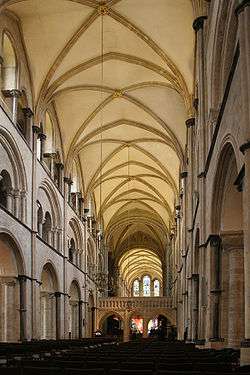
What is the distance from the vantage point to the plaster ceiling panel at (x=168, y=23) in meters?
23.7

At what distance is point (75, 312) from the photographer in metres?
41.7

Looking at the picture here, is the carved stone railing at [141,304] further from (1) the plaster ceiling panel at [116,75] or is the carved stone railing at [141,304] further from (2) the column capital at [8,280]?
(2) the column capital at [8,280]

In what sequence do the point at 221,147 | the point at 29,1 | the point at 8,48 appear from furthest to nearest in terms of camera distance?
1. the point at 8,48
2. the point at 29,1
3. the point at 221,147

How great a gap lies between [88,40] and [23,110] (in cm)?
444

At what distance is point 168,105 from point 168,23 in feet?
26.8

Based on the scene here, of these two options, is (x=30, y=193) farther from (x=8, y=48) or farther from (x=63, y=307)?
(x=63, y=307)

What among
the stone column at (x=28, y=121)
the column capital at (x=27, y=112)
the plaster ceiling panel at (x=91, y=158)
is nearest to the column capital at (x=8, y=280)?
the stone column at (x=28, y=121)

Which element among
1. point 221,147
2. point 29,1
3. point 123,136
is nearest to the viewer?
point 221,147

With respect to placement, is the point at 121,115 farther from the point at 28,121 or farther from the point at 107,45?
the point at 28,121

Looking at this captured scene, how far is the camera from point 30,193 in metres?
27.5

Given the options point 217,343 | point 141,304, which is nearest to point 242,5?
point 217,343

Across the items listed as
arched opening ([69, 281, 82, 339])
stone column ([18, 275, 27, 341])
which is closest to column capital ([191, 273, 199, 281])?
Answer: stone column ([18, 275, 27, 341])

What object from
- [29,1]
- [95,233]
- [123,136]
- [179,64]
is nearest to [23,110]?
[29,1]

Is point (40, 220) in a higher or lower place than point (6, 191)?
lower
